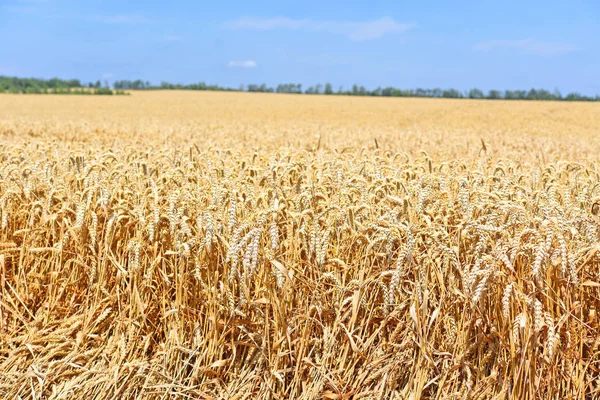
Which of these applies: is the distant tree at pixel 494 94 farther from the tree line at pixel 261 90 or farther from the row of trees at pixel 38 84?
the row of trees at pixel 38 84

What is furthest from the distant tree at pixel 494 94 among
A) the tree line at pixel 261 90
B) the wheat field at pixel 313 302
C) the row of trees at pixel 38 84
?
the wheat field at pixel 313 302

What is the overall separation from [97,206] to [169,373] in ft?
3.87

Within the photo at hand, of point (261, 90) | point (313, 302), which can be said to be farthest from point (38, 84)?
point (313, 302)

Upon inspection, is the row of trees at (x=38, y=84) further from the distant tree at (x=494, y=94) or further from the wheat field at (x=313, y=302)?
the wheat field at (x=313, y=302)

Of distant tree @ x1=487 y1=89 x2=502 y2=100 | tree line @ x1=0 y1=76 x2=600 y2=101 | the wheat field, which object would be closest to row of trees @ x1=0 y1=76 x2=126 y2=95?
tree line @ x1=0 y1=76 x2=600 y2=101

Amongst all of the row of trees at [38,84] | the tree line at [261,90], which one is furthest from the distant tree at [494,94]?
the row of trees at [38,84]

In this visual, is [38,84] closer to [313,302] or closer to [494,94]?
[494,94]

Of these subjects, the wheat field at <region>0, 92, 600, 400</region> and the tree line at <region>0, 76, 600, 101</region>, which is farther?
the tree line at <region>0, 76, 600, 101</region>

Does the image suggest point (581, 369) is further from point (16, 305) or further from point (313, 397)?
point (16, 305)

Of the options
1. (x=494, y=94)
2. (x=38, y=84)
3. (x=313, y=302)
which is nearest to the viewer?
(x=313, y=302)

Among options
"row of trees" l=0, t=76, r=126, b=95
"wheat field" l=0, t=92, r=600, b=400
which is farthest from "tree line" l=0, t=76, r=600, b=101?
"wheat field" l=0, t=92, r=600, b=400

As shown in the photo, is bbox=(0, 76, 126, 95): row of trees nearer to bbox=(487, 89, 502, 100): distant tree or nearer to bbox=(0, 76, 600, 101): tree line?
bbox=(0, 76, 600, 101): tree line

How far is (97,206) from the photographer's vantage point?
10.6ft

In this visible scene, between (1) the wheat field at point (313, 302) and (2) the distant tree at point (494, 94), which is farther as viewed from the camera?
(2) the distant tree at point (494, 94)
